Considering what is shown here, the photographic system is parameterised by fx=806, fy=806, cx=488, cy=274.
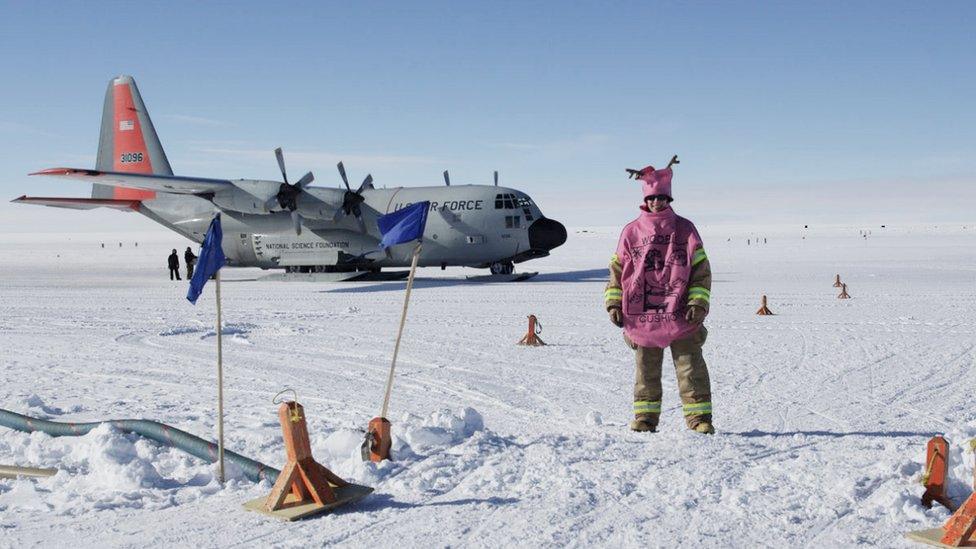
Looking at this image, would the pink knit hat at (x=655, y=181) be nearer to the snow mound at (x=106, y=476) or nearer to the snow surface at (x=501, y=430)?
the snow surface at (x=501, y=430)

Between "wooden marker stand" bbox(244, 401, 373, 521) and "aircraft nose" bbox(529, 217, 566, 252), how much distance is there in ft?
69.5

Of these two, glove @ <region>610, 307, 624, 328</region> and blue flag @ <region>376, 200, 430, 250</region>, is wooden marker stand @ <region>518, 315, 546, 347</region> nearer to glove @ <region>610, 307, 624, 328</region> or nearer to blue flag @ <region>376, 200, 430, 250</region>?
glove @ <region>610, 307, 624, 328</region>

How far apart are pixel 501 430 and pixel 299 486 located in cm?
231

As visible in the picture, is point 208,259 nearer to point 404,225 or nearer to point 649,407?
point 404,225

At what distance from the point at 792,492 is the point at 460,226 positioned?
2130 centimetres

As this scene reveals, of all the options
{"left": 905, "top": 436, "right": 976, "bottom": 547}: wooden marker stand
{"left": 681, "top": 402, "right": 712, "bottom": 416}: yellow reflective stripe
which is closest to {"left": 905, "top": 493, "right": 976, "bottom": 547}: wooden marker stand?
{"left": 905, "top": 436, "right": 976, "bottom": 547}: wooden marker stand

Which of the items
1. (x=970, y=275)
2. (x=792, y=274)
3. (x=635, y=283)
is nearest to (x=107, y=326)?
(x=635, y=283)

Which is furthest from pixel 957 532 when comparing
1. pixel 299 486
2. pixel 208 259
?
pixel 208 259

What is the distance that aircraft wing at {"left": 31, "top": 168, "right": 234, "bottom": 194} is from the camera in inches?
855

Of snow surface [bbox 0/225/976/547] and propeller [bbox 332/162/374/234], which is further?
propeller [bbox 332/162/374/234]

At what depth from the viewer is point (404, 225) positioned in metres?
6.14

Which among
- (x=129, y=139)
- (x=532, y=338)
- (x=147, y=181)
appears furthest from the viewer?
(x=129, y=139)

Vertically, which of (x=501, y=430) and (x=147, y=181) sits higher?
(x=147, y=181)

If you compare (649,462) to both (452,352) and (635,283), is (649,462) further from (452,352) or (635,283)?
(452,352)
